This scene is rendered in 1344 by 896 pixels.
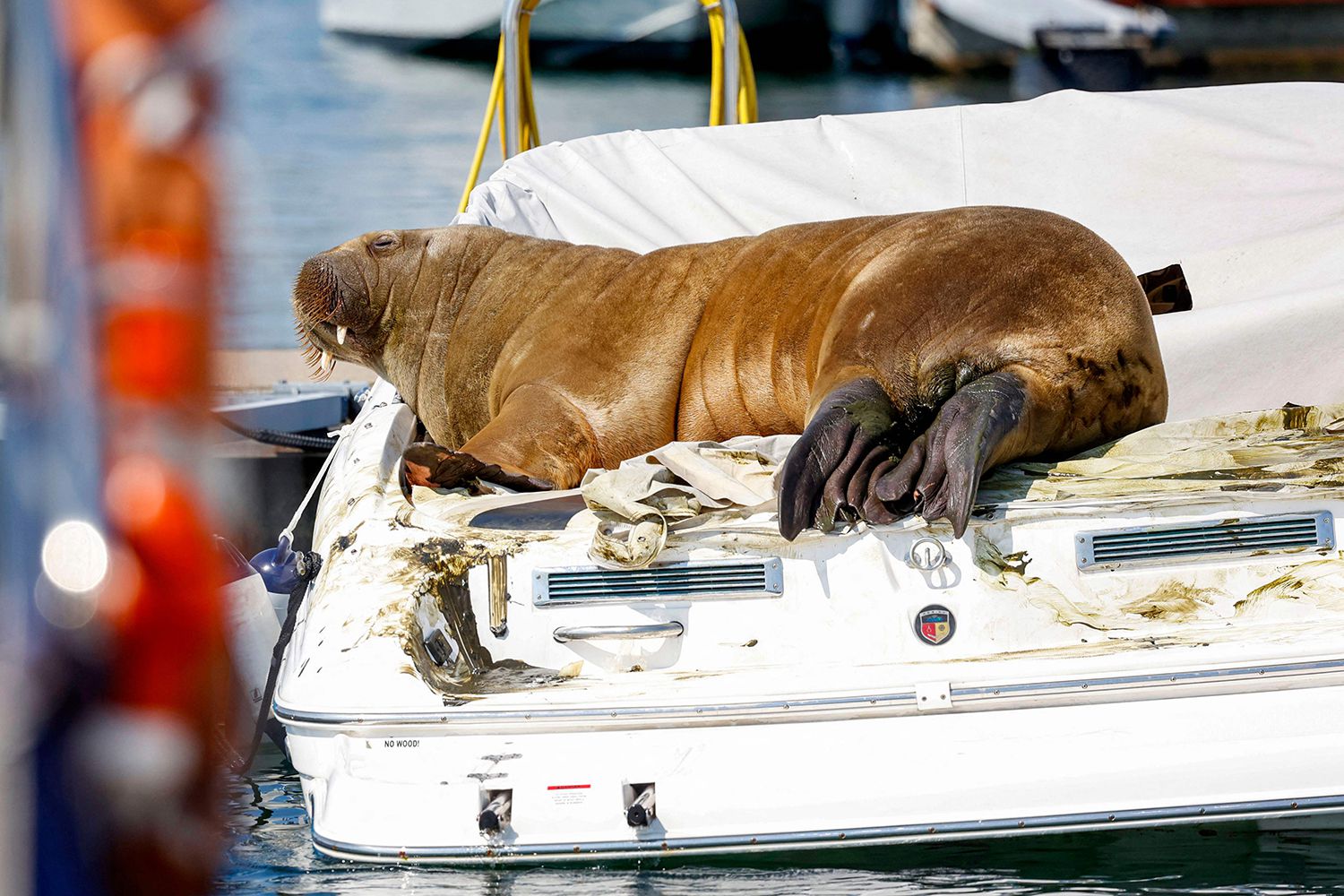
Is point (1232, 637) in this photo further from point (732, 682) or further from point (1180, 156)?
point (1180, 156)

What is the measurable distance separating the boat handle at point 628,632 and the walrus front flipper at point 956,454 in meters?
0.43

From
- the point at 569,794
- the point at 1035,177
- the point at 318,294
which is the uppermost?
the point at 1035,177

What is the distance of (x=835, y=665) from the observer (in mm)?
2426

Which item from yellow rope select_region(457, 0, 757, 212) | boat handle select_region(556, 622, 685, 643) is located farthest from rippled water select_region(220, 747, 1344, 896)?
yellow rope select_region(457, 0, 757, 212)

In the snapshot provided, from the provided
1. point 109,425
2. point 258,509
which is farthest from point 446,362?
point 109,425

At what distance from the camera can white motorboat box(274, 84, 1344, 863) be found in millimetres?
2229

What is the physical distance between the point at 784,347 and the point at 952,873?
1522 millimetres

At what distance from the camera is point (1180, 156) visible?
481cm

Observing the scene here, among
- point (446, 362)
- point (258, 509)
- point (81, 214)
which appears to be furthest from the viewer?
point (258, 509)

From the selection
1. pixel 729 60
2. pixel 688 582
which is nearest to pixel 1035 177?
pixel 729 60

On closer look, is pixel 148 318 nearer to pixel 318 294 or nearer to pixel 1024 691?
pixel 1024 691

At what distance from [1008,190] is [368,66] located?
27064 mm

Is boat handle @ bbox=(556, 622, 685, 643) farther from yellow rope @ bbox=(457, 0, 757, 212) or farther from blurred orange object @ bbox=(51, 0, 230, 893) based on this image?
yellow rope @ bbox=(457, 0, 757, 212)

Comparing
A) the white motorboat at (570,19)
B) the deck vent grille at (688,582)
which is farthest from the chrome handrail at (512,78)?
the white motorboat at (570,19)
